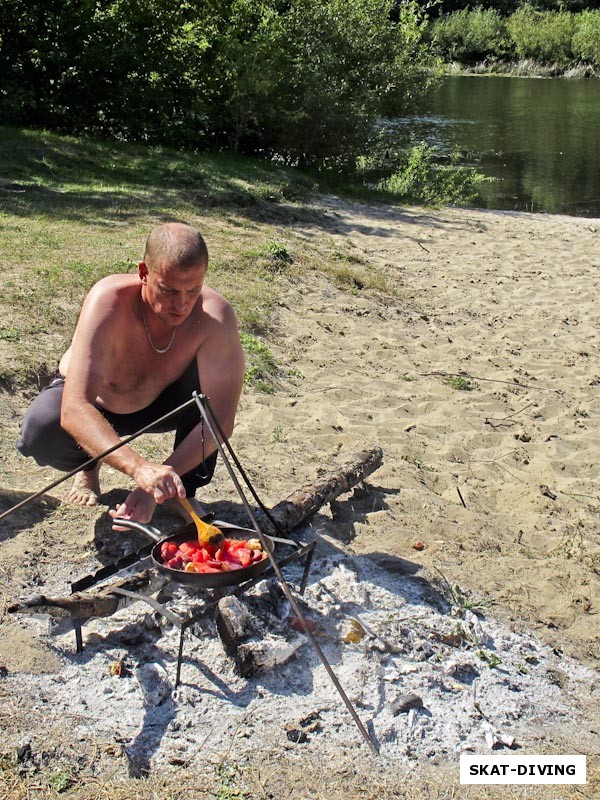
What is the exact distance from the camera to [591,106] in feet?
117

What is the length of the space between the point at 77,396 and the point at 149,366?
1.42 feet

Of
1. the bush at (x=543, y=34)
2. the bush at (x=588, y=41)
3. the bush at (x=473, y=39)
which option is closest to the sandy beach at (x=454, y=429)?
the bush at (x=588, y=41)

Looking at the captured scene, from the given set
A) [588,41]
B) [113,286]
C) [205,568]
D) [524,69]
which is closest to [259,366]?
[113,286]

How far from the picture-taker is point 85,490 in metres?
4.18

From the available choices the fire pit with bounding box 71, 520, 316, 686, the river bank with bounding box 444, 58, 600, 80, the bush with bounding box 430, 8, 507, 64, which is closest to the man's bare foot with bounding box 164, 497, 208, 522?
the fire pit with bounding box 71, 520, 316, 686

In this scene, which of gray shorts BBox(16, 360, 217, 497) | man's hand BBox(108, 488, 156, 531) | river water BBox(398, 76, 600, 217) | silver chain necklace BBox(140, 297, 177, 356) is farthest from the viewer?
river water BBox(398, 76, 600, 217)

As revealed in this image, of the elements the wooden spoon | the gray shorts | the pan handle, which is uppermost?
the gray shorts

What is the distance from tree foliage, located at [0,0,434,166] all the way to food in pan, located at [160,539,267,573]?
13.2 m

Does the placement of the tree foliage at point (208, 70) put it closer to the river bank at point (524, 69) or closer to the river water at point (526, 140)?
the river water at point (526, 140)

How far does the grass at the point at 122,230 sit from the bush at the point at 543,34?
2150 inches

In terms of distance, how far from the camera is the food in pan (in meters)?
3.13

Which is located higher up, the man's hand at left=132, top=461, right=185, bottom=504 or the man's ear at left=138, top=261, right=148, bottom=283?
the man's ear at left=138, top=261, right=148, bottom=283

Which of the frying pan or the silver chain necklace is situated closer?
the frying pan

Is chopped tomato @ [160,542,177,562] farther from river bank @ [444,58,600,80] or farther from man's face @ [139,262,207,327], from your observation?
river bank @ [444,58,600,80]
